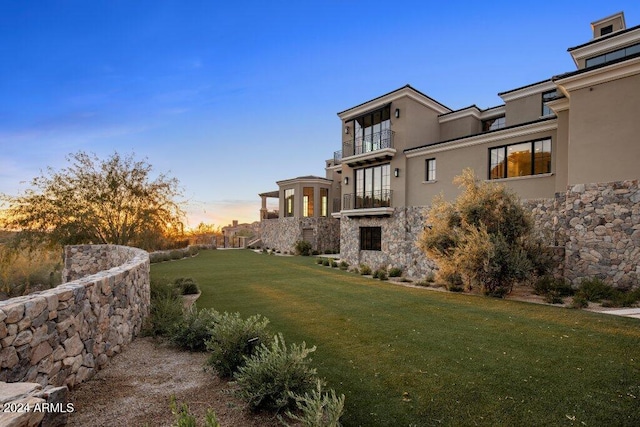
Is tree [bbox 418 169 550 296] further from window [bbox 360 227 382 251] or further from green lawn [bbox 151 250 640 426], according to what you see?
window [bbox 360 227 382 251]

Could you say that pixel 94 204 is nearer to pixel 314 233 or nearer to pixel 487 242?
pixel 314 233

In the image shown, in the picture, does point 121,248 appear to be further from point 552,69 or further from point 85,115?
point 552,69

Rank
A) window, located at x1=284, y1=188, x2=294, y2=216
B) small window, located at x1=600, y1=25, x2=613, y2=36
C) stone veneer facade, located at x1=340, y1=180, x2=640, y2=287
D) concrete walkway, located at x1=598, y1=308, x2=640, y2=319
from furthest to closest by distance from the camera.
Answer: window, located at x1=284, y1=188, x2=294, y2=216 < small window, located at x1=600, y1=25, x2=613, y2=36 < stone veneer facade, located at x1=340, y1=180, x2=640, y2=287 < concrete walkway, located at x1=598, y1=308, x2=640, y2=319

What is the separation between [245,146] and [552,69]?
16171 millimetres

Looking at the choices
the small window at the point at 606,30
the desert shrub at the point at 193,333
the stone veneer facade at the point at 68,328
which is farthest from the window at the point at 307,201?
the desert shrub at the point at 193,333

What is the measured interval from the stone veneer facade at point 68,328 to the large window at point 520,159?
13.1 metres

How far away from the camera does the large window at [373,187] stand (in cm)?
1683

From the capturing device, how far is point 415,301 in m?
8.63

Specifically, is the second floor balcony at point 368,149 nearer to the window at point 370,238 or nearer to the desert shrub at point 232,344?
the window at point 370,238

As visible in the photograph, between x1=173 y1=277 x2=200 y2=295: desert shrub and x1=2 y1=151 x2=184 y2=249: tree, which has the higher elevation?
x1=2 y1=151 x2=184 y2=249: tree

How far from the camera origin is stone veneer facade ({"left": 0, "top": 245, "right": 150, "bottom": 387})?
3037 millimetres

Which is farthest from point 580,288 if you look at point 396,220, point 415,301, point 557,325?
point 396,220

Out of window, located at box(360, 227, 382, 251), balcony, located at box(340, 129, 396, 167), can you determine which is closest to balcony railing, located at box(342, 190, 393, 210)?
window, located at box(360, 227, 382, 251)

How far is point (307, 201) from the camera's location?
26.8 m
